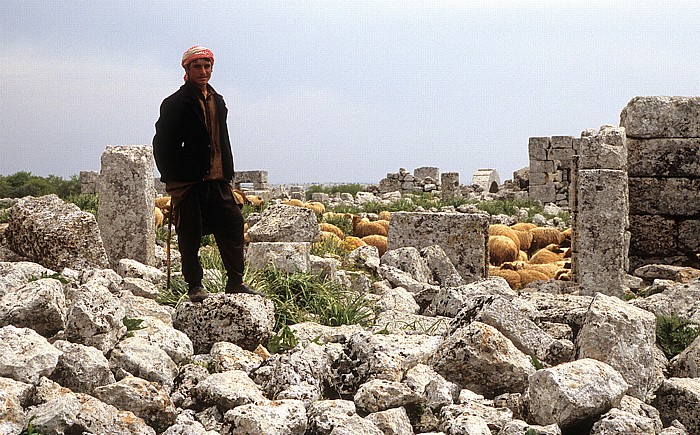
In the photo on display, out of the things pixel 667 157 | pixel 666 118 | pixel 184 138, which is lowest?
pixel 667 157

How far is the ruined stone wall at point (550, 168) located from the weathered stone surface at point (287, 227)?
1565 centimetres

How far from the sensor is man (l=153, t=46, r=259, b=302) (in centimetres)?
625

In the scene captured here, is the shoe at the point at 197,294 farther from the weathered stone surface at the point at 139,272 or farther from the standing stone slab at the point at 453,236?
the standing stone slab at the point at 453,236

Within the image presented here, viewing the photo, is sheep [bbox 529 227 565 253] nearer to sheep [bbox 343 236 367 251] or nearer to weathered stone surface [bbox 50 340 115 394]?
sheep [bbox 343 236 367 251]

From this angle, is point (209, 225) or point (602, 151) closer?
point (209, 225)

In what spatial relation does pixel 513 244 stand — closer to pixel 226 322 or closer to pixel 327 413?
pixel 226 322

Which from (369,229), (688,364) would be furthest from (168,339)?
(369,229)

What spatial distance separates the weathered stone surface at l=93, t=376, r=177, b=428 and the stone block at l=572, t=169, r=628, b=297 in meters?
6.26

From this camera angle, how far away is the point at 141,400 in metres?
4.70

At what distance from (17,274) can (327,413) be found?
3.39 metres

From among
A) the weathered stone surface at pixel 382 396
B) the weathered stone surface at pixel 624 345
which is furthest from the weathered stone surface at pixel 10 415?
the weathered stone surface at pixel 624 345

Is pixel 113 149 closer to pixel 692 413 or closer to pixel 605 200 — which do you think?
pixel 605 200

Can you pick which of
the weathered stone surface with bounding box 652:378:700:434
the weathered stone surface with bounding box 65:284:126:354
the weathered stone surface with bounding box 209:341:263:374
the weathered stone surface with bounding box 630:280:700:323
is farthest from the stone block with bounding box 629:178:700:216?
the weathered stone surface with bounding box 65:284:126:354

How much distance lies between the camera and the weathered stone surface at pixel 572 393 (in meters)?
4.68
